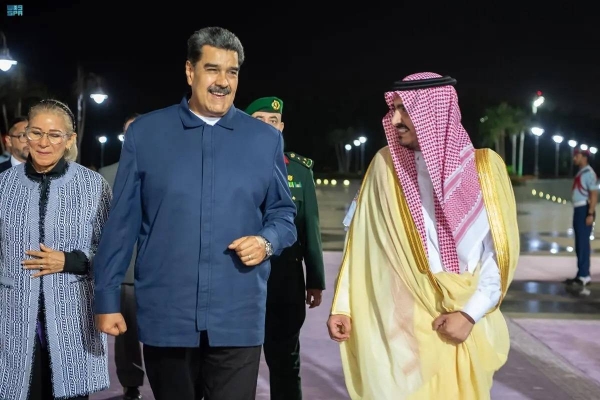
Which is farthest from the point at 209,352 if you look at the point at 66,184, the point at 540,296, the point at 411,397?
the point at 540,296

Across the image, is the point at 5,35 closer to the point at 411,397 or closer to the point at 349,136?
the point at 411,397

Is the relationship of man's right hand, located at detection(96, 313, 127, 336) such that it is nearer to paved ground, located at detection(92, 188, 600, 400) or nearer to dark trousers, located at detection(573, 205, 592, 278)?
paved ground, located at detection(92, 188, 600, 400)

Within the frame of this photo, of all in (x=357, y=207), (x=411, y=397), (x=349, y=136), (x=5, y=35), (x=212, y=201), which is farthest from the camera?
(x=349, y=136)

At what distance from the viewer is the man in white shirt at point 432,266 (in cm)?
343

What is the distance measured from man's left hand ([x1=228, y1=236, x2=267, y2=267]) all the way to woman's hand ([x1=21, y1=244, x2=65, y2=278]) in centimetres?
89

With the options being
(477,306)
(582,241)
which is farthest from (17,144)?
(582,241)

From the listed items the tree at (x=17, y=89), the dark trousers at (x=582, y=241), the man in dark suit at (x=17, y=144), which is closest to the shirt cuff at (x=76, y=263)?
the man in dark suit at (x=17, y=144)

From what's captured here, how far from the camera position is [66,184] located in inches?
151

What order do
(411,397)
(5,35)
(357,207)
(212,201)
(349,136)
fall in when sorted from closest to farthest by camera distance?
(212,201) → (411,397) → (357,207) → (5,35) → (349,136)

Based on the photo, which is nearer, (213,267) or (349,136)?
(213,267)

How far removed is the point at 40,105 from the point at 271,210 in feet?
3.94

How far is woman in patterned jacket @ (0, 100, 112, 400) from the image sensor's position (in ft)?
12.3

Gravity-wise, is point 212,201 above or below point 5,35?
below

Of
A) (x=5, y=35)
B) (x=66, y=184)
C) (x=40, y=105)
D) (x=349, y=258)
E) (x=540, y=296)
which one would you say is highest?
(x=5, y=35)
